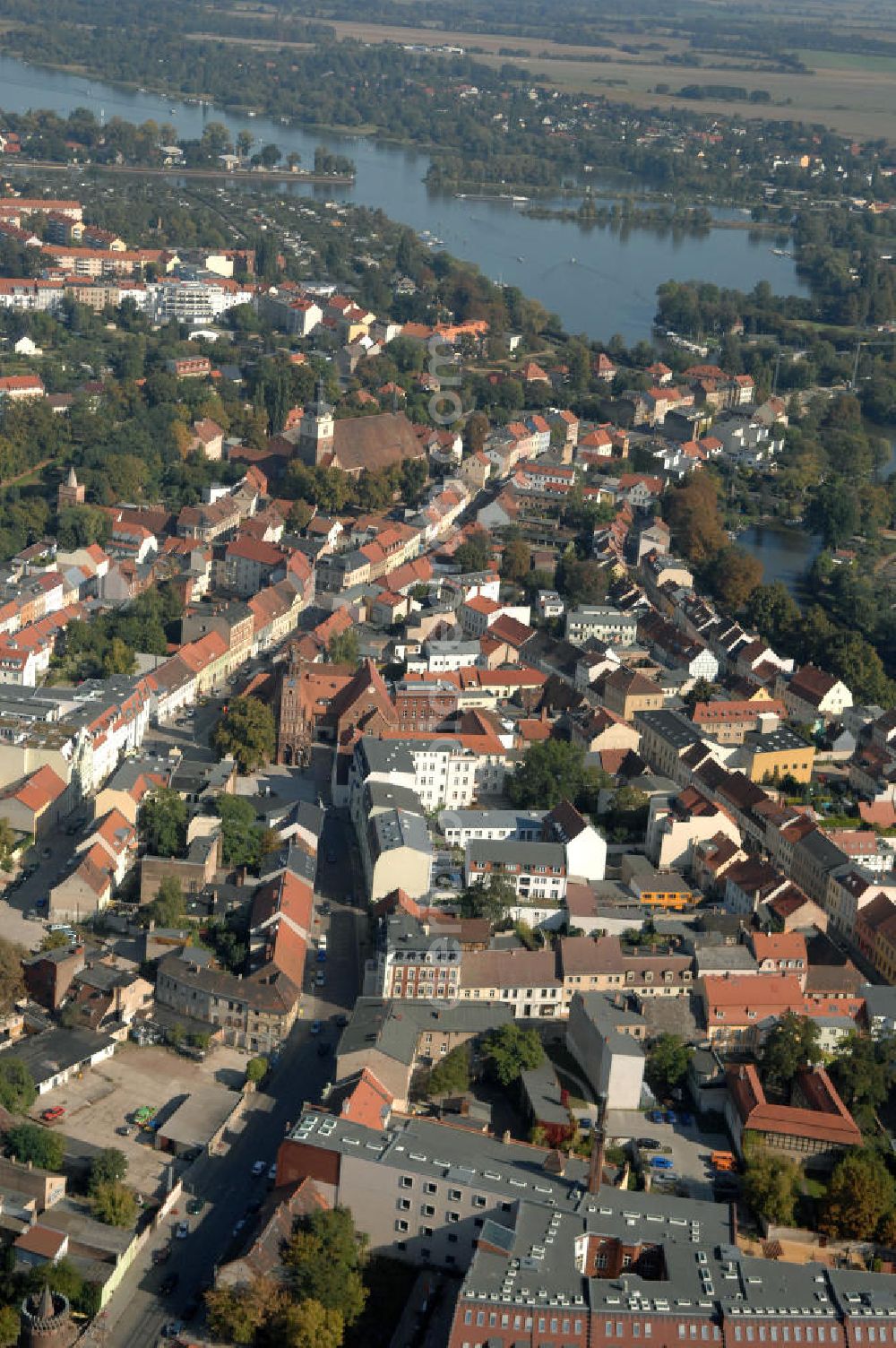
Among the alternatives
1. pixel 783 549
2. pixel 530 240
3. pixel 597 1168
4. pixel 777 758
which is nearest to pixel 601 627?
pixel 777 758

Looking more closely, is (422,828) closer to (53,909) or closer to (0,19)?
(53,909)

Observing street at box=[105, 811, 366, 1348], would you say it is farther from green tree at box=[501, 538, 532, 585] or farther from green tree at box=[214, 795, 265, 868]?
green tree at box=[501, 538, 532, 585]

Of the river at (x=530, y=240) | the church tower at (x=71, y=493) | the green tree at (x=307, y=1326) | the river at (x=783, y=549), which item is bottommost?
the river at (x=530, y=240)

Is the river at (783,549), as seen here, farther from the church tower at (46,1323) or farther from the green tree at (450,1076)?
the church tower at (46,1323)

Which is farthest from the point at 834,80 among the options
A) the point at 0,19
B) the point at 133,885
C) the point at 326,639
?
the point at 133,885

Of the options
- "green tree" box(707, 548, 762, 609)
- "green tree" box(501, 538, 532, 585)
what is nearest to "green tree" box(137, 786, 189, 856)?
"green tree" box(501, 538, 532, 585)

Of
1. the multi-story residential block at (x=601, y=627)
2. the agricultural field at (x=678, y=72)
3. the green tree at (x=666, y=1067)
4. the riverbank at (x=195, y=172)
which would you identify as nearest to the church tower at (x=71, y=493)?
the multi-story residential block at (x=601, y=627)

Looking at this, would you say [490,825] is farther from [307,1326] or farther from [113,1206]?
[307,1326]
